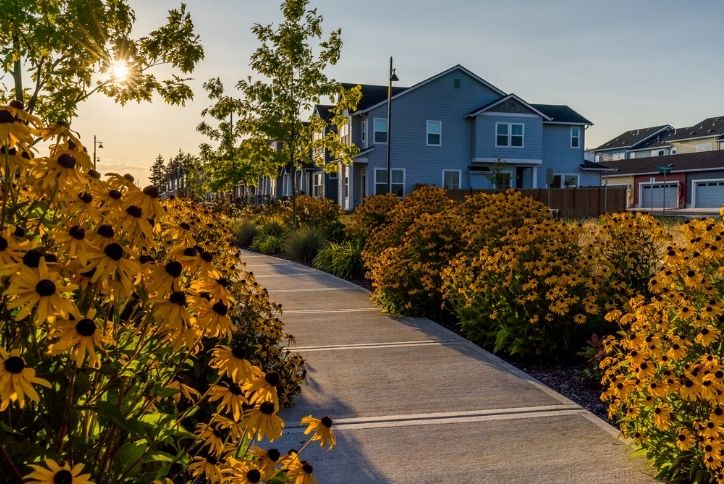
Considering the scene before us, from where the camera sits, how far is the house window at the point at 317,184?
40469 millimetres

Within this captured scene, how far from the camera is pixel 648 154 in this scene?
76.6 meters

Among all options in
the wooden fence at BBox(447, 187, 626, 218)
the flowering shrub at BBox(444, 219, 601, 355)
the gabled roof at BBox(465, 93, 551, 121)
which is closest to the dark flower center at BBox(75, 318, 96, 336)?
the flowering shrub at BBox(444, 219, 601, 355)

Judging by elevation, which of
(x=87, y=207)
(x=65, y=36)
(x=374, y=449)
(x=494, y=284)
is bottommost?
(x=374, y=449)

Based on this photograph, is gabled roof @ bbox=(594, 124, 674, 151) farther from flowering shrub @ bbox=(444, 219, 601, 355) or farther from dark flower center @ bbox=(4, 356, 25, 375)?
dark flower center @ bbox=(4, 356, 25, 375)

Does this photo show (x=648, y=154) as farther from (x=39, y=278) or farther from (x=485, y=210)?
(x=39, y=278)

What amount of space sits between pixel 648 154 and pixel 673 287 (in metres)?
78.7

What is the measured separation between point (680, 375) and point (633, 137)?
270ft

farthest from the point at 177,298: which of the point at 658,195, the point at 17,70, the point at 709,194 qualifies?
the point at 658,195

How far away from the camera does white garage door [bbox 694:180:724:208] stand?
46875mm

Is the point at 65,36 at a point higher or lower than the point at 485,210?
higher

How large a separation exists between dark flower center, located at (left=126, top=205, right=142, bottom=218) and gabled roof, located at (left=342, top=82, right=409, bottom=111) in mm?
32565

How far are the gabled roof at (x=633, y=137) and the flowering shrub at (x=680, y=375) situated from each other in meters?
78.8

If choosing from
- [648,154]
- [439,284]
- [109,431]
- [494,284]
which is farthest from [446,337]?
[648,154]

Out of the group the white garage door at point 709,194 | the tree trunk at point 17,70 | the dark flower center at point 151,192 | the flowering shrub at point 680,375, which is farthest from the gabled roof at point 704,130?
the dark flower center at point 151,192
